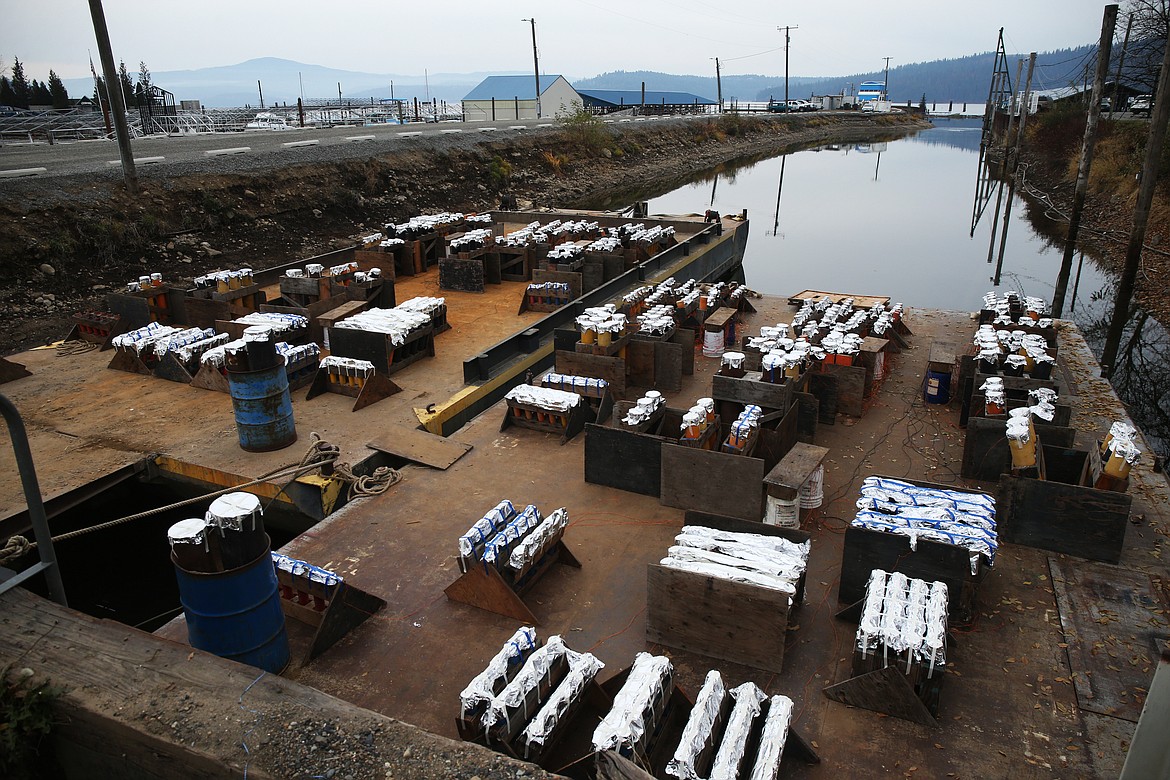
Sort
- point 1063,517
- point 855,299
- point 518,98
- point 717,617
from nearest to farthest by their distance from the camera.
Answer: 1. point 717,617
2. point 1063,517
3. point 855,299
4. point 518,98

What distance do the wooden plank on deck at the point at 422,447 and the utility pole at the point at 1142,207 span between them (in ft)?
45.0

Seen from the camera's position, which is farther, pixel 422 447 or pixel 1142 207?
pixel 1142 207

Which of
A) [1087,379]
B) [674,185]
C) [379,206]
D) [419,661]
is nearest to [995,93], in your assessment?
[674,185]

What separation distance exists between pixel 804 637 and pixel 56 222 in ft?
62.4

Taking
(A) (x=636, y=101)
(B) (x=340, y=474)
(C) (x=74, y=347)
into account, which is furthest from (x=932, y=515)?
(A) (x=636, y=101)

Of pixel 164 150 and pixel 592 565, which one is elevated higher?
pixel 164 150

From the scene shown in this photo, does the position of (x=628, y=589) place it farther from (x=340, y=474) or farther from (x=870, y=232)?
(x=870, y=232)

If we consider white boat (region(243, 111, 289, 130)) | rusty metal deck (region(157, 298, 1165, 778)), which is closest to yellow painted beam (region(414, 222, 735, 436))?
rusty metal deck (region(157, 298, 1165, 778))

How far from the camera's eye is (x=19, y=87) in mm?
48844

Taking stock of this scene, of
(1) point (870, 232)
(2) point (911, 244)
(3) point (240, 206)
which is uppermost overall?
(3) point (240, 206)

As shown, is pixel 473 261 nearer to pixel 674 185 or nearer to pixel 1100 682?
pixel 1100 682

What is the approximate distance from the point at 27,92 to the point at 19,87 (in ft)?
2.90

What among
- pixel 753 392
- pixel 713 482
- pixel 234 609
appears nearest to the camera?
pixel 234 609

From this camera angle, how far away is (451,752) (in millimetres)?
3539
